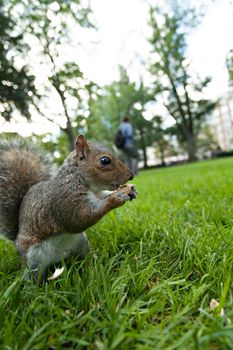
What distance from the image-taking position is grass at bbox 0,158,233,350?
77 centimetres

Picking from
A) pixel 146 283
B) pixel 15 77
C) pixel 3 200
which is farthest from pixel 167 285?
pixel 15 77

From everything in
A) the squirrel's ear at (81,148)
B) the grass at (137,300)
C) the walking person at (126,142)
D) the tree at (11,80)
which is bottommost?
the grass at (137,300)

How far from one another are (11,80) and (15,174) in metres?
7.12

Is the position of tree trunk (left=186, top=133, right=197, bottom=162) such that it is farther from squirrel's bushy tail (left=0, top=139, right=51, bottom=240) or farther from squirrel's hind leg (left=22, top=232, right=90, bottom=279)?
squirrel's hind leg (left=22, top=232, right=90, bottom=279)

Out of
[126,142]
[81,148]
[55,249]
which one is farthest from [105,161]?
[126,142]

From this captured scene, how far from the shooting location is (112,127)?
27.9 m

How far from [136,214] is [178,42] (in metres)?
21.1

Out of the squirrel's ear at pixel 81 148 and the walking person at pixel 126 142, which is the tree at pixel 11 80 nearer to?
the walking person at pixel 126 142

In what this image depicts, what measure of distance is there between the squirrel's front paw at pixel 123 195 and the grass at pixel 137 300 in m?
0.23

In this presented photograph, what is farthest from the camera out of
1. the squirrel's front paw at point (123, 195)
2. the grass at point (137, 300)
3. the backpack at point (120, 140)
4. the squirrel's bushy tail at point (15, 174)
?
the backpack at point (120, 140)

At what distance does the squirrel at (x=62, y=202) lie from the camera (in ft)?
4.42

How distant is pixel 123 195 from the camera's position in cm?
131

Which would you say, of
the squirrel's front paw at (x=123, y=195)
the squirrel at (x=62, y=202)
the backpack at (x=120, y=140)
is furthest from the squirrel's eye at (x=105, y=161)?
the backpack at (x=120, y=140)

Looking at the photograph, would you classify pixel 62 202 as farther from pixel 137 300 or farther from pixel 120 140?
pixel 120 140
